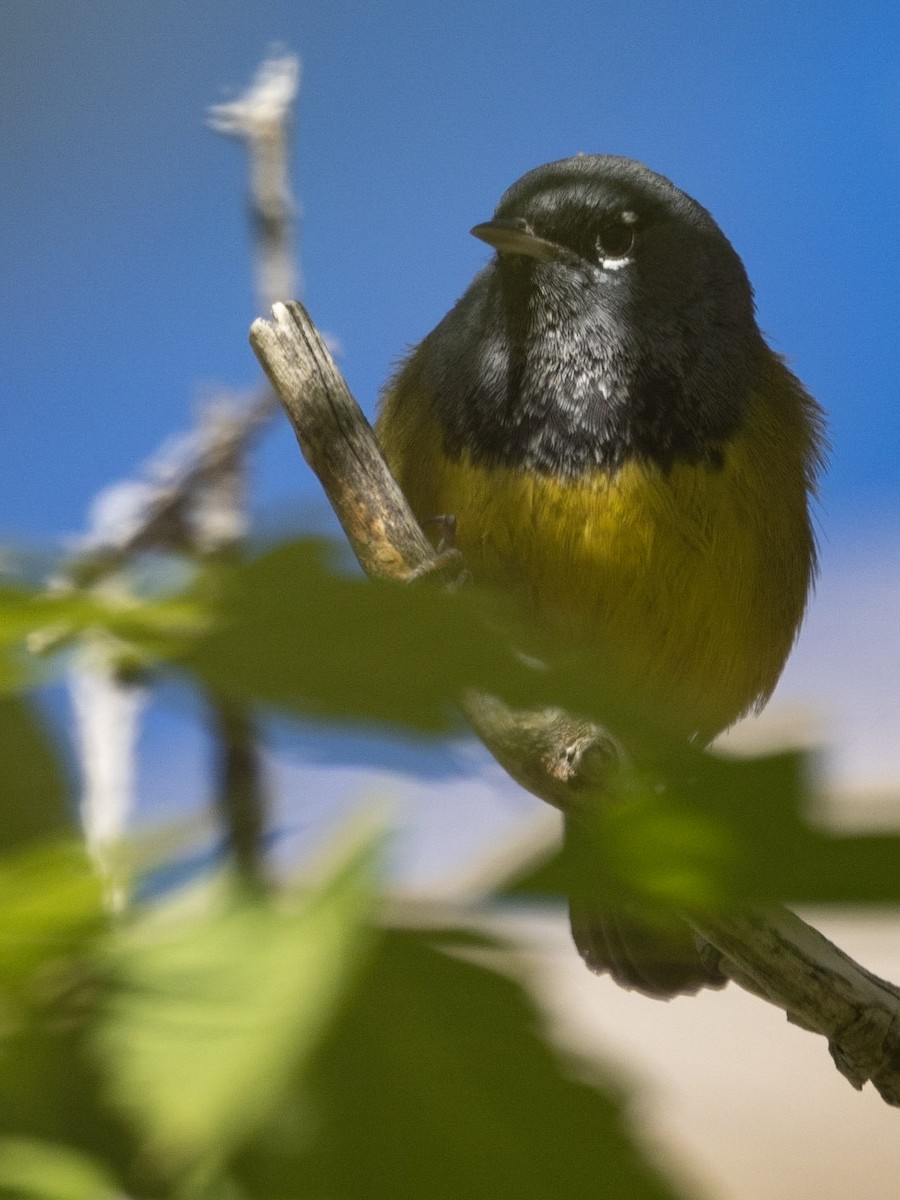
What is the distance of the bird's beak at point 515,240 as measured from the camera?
0.65 meters

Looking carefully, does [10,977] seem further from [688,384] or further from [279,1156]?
[688,384]

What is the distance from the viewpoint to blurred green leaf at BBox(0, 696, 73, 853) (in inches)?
3.4

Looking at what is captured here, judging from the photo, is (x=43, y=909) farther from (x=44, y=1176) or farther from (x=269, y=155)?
(x=269, y=155)

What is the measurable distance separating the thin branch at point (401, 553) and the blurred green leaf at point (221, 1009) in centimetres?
18

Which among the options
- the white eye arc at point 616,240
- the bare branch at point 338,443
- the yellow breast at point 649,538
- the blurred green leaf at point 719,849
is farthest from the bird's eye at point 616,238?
the blurred green leaf at point 719,849

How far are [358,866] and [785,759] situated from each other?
→ 3cm

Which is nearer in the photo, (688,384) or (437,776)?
(437,776)

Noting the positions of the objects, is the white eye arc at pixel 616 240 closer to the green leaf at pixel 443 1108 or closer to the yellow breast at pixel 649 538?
the yellow breast at pixel 649 538

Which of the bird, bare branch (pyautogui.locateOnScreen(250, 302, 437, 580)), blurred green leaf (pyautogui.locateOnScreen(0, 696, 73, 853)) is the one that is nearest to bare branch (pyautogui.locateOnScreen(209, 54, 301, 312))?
bare branch (pyautogui.locateOnScreen(250, 302, 437, 580))

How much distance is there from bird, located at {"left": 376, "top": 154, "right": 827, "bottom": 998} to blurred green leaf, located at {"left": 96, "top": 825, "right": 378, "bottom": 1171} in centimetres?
54

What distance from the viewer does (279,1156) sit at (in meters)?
0.09

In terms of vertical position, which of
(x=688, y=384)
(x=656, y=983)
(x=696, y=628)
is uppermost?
(x=688, y=384)

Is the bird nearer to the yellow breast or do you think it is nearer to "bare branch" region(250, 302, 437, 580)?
the yellow breast

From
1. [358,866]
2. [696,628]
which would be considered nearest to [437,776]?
[358,866]
